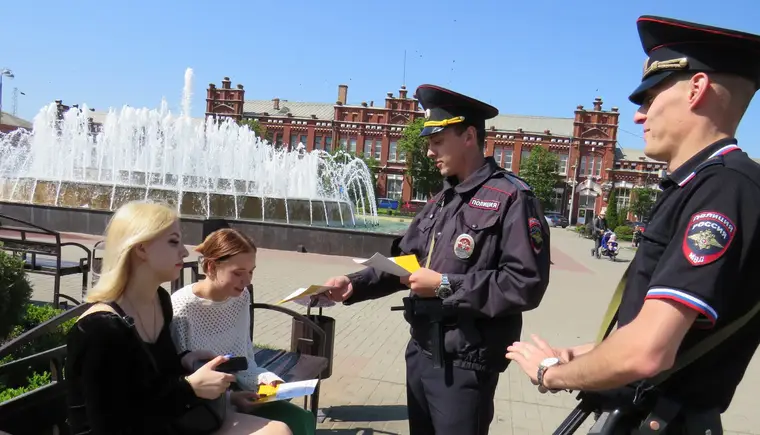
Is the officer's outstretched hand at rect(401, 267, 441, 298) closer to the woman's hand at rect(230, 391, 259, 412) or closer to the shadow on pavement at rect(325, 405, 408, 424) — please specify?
the woman's hand at rect(230, 391, 259, 412)

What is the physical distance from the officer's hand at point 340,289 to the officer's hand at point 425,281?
623 millimetres

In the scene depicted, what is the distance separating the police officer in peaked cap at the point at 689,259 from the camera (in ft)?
4.13

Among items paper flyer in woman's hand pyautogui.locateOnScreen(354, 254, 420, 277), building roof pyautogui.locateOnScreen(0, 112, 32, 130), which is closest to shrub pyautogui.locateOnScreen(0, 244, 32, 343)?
paper flyer in woman's hand pyautogui.locateOnScreen(354, 254, 420, 277)

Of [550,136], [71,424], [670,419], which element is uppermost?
[550,136]

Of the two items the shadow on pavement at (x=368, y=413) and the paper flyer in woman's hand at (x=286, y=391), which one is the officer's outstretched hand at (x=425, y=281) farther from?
the shadow on pavement at (x=368, y=413)

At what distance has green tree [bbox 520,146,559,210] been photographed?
189ft

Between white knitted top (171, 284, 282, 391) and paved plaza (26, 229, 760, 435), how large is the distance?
1561mm

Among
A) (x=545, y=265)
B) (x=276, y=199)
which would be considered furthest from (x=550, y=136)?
(x=545, y=265)

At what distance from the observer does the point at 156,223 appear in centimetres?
223

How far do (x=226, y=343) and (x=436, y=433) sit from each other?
44.4 inches

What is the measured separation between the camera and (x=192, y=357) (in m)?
2.32

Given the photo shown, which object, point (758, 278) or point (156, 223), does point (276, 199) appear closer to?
point (156, 223)

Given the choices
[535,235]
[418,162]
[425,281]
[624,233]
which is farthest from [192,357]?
[418,162]

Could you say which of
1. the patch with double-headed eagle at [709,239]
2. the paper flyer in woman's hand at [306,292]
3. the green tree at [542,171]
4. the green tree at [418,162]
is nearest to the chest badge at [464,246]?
the paper flyer in woman's hand at [306,292]
